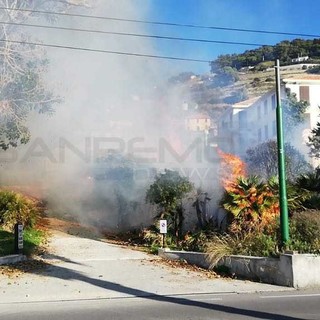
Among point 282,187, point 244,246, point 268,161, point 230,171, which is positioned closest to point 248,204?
point 244,246

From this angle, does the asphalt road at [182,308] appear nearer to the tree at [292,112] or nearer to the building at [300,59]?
the tree at [292,112]

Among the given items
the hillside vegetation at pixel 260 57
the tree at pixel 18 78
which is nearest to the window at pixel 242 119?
the hillside vegetation at pixel 260 57

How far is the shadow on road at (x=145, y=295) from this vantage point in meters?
5.71

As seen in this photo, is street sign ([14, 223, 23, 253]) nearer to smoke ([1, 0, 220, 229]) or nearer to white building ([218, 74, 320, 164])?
smoke ([1, 0, 220, 229])

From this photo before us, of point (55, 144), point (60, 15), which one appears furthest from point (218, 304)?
point (55, 144)

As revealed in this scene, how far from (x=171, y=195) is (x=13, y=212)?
17.5ft

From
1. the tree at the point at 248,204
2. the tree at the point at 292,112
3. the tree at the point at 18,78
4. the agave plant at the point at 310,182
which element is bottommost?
the tree at the point at 248,204

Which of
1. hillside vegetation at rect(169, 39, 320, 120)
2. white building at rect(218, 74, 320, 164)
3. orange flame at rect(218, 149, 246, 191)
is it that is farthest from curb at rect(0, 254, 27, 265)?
hillside vegetation at rect(169, 39, 320, 120)

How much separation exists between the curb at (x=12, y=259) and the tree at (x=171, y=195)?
4.46m

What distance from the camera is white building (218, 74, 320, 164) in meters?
34.0

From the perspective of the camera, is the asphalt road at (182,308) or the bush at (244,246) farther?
the bush at (244,246)

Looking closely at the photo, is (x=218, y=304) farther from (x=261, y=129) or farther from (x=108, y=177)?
(x=261, y=129)

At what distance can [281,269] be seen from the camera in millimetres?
8195

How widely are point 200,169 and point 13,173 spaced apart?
12.7 meters
